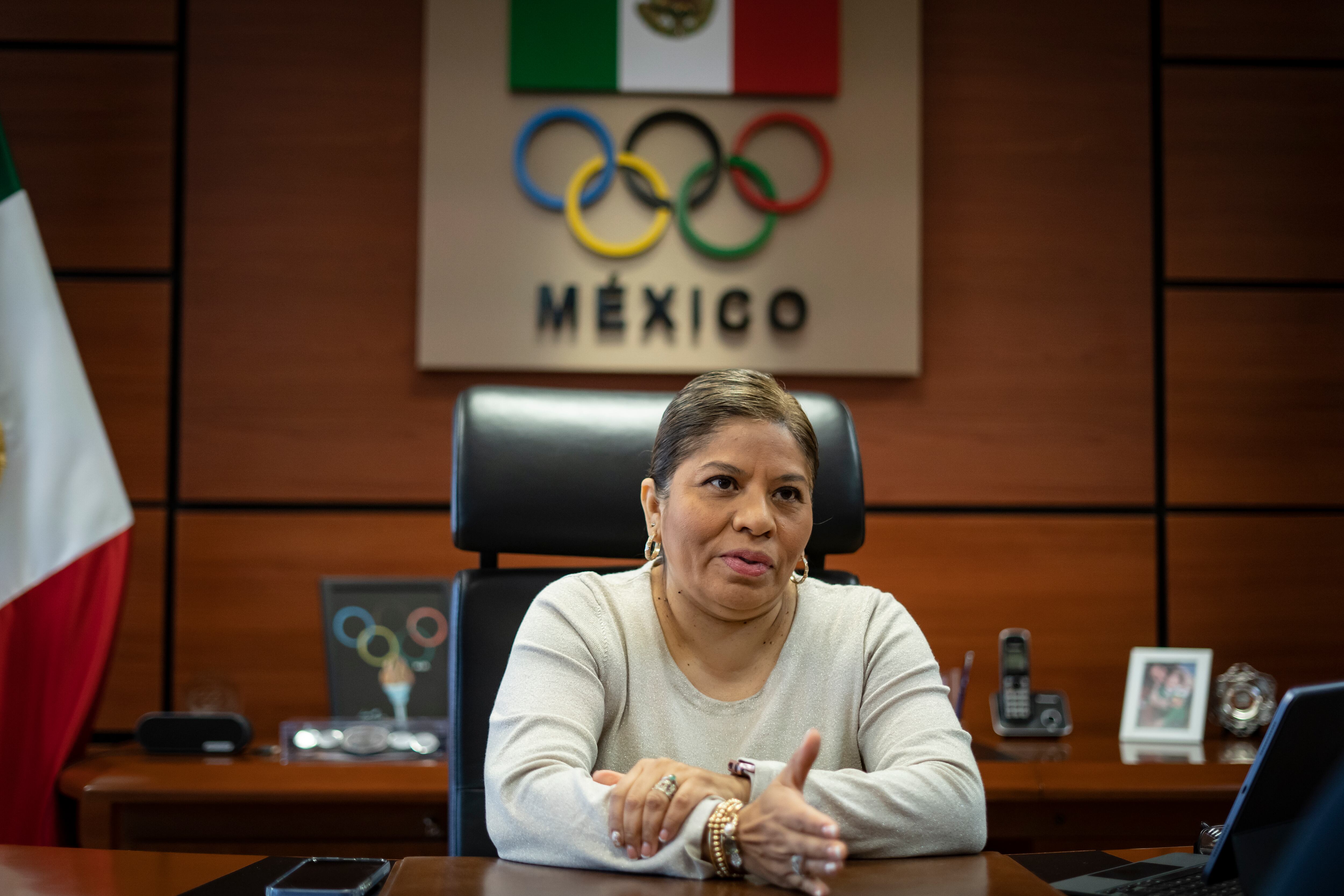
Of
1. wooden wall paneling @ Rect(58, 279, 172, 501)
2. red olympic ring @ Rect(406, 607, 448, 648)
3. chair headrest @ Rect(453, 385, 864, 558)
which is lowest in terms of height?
red olympic ring @ Rect(406, 607, 448, 648)

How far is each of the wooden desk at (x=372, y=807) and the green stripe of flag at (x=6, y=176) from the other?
1204mm

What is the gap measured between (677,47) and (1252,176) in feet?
4.93

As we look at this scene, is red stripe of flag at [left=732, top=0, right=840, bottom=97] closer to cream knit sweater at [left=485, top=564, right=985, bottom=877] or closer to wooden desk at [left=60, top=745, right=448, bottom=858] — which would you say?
cream knit sweater at [left=485, top=564, right=985, bottom=877]

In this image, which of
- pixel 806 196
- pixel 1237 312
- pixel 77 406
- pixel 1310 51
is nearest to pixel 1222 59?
pixel 1310 51

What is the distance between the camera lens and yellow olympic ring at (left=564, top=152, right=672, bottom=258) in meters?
2.71

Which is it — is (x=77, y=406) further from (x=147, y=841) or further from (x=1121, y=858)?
(x=1121, y=858)

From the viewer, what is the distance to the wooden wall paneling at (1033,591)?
2744 millimetres

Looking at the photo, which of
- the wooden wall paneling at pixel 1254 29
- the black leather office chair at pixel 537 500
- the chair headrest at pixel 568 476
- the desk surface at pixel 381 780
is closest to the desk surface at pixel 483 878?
the black leather office chair at pixel 537 500

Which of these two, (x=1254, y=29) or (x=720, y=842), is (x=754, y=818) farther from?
(x=1254, y=29)

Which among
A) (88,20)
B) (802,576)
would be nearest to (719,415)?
(802,576)

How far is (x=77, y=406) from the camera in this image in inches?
92.0

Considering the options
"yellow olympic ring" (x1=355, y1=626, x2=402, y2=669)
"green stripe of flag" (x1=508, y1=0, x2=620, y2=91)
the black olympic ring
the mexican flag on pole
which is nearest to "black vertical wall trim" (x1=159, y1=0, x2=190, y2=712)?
the mexican flag on pole

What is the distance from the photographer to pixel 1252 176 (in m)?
2.84

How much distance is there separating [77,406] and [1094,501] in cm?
237
